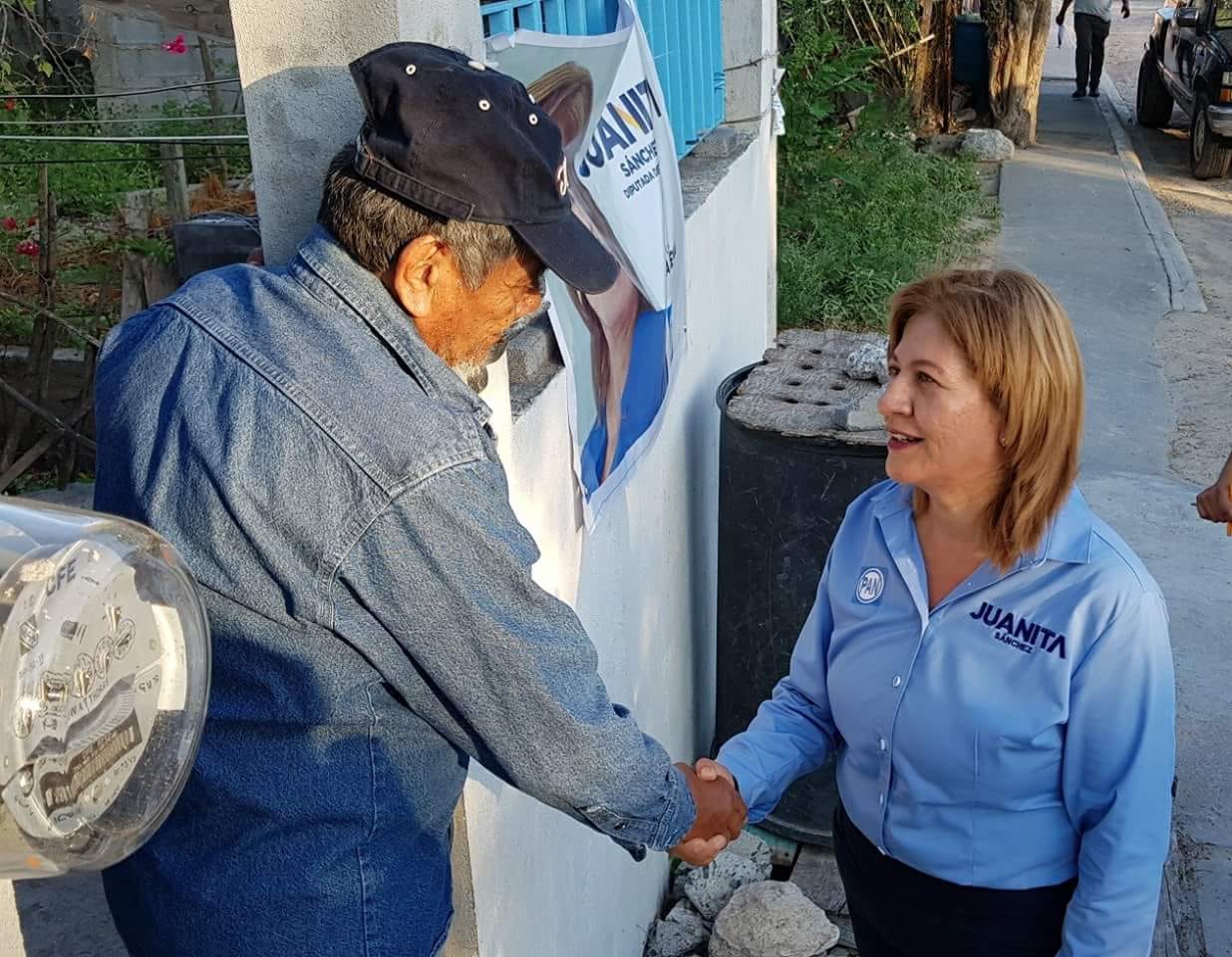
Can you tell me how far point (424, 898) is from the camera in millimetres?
1786

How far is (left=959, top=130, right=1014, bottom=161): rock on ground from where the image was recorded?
13359 mm

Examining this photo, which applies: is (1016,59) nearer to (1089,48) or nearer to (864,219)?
(1089,48)

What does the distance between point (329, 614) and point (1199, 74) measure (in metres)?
13.5

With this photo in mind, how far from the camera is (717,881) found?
3713 mm

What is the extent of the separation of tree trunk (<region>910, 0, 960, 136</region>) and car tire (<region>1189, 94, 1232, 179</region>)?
105 inches

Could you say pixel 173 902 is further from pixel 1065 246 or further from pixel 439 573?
pixel 1065 246

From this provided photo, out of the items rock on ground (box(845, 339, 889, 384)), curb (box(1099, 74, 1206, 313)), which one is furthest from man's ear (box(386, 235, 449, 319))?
curb (box(1099, 74, 1206, 313))

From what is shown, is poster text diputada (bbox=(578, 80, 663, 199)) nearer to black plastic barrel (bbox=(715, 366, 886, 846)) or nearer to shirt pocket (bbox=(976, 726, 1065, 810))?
black plastic barrel (bbox=(715, 366, 886, 846))

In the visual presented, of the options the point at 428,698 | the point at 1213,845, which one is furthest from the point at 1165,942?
the point at 428,698

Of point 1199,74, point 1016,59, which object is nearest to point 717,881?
point 1199,74

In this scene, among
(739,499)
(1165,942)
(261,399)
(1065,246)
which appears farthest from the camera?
(1065,246)

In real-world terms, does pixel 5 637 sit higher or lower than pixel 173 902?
higher

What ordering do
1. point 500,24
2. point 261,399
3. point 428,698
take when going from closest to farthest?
point 261,399 < point 428,698 < point 500,24

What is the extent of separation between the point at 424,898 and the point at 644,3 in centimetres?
292
